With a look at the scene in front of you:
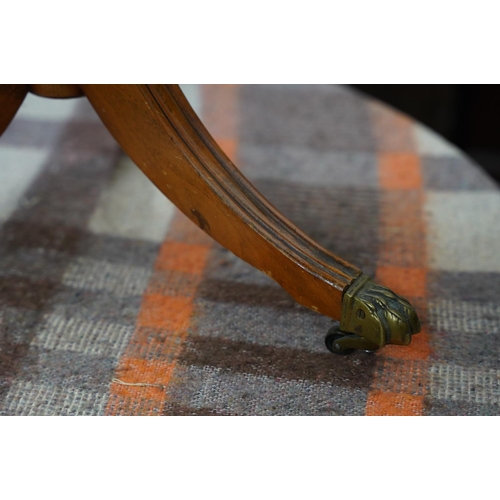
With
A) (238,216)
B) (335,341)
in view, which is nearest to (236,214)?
(238,216)

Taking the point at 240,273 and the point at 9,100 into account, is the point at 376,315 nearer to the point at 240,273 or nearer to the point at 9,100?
the point at 240,273

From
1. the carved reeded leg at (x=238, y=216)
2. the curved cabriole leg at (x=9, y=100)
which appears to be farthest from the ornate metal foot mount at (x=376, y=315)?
the curved cabriole leg at (x=9, y=100)

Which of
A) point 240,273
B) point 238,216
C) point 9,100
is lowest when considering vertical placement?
point 240,273

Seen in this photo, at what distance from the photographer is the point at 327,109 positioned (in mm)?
1315

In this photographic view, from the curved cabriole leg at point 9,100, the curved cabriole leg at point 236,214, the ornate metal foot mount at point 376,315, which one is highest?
the curved cabriole leg at point 9,100

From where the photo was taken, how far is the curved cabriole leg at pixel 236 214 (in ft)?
2.36

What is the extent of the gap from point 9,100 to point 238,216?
25 cm

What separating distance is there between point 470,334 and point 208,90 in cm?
68

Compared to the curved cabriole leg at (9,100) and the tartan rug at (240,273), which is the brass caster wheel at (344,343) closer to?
the tartan rug at (240,273)

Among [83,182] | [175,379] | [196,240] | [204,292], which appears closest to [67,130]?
[83,182]

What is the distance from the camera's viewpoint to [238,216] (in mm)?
750

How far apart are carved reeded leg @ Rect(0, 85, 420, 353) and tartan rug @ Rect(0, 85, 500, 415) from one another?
0.24 ft

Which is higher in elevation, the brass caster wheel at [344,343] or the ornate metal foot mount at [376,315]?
the ornate metal foot mount at [376,315]

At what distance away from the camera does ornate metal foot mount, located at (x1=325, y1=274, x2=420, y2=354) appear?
706mm
